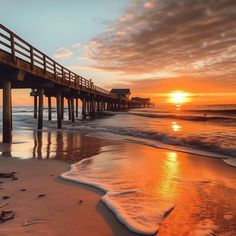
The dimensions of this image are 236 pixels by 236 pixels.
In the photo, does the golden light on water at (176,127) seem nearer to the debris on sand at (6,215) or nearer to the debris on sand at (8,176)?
the debris on sand at (8,176)

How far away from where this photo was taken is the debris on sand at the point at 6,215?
10.6 feet

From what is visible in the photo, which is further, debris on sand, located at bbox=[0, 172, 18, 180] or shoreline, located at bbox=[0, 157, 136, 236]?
debris on sand, located at bbox=[0, 172, 18, 180]

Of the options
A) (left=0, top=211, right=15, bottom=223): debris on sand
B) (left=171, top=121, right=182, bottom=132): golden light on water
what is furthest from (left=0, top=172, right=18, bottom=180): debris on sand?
(left=171, top=121, right=182, bottom=132): golden light on water

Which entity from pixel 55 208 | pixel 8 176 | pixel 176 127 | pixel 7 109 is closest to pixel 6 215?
pixel 55 208

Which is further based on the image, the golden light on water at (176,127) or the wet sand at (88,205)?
the golden light on water at (176,127)

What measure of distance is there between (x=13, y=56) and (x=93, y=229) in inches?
333

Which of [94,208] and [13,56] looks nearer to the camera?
[94,208]

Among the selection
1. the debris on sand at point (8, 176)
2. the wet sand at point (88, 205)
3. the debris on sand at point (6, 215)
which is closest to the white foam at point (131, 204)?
the wet sand at point (88, 205)

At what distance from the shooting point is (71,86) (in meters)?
20.7

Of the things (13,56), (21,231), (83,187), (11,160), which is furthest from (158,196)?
(13,56)

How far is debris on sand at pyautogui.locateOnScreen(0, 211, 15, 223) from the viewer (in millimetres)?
3232

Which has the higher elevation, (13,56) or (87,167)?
(13,56)

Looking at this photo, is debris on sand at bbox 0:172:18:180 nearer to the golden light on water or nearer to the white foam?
the white foam

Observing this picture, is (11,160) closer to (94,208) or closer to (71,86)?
(94,208)
